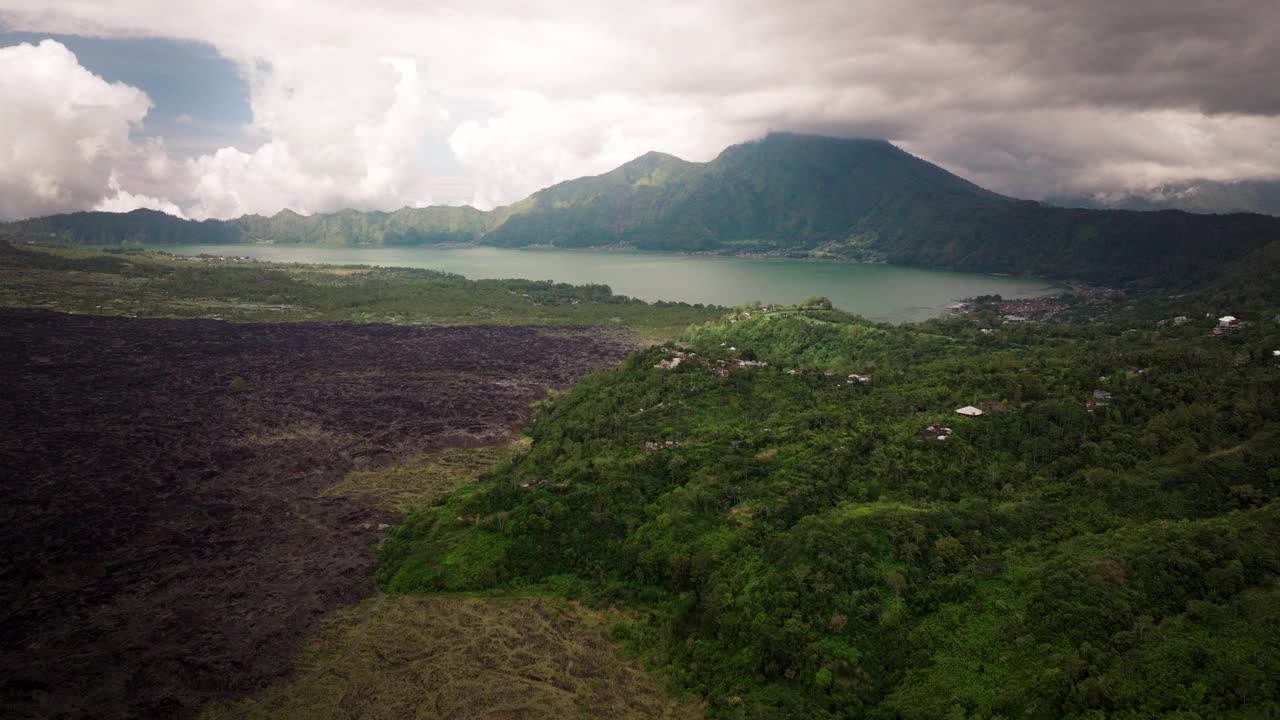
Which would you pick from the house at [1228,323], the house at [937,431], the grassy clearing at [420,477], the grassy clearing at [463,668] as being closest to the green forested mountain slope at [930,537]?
the house at [937,431]

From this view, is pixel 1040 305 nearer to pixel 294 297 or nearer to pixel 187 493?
pixel 187 493

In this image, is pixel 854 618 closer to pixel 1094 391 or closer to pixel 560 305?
pixel 1094 391

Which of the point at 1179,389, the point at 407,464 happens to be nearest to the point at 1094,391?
the point at 1179,389

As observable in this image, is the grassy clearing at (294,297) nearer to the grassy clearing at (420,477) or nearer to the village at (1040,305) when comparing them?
the village at (1040,305)

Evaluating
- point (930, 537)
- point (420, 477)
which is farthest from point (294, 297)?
point (930, 537)

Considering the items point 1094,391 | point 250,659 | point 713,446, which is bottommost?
point 250,659

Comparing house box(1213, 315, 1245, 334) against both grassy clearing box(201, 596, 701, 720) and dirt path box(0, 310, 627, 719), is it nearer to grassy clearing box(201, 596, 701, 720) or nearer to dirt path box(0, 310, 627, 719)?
dirt path box(0, 310, 627, 719)
